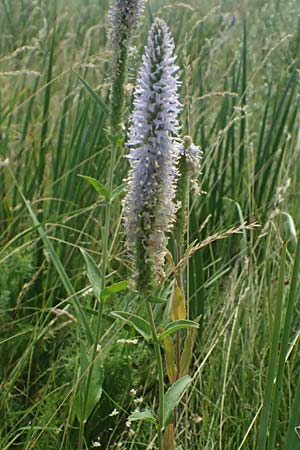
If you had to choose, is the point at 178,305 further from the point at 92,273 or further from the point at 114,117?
the point at 114,117

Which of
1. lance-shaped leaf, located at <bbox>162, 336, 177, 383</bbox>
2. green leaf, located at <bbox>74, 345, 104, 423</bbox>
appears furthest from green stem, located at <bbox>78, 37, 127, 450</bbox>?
lance-shaped leaf, located at <bbox>162, 336, 177, 383</bbox>

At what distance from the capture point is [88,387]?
149cm

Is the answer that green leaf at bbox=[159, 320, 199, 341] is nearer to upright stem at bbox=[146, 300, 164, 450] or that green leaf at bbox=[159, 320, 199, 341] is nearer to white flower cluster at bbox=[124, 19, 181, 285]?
upright stem at bbox=[146, 300, 164, 450]

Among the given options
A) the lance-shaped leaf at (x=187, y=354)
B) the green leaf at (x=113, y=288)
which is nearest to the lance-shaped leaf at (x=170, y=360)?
the lance-shaped leaf at (x=187, y=354)

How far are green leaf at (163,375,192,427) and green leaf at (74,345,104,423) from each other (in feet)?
0.76

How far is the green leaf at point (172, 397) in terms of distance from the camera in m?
1.24

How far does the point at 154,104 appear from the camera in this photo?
106 centimetres

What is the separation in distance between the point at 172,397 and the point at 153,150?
44 cm

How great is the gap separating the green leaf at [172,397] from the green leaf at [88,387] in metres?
0.23

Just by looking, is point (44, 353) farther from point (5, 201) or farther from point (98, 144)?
point (98, 144)

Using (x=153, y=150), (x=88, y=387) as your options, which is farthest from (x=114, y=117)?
(x=88, y=387)

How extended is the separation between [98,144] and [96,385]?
1.37 m

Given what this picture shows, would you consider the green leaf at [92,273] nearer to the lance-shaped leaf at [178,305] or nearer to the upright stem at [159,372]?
the lance-shaped leaf at [178,305]

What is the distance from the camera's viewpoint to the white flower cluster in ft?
3.49
